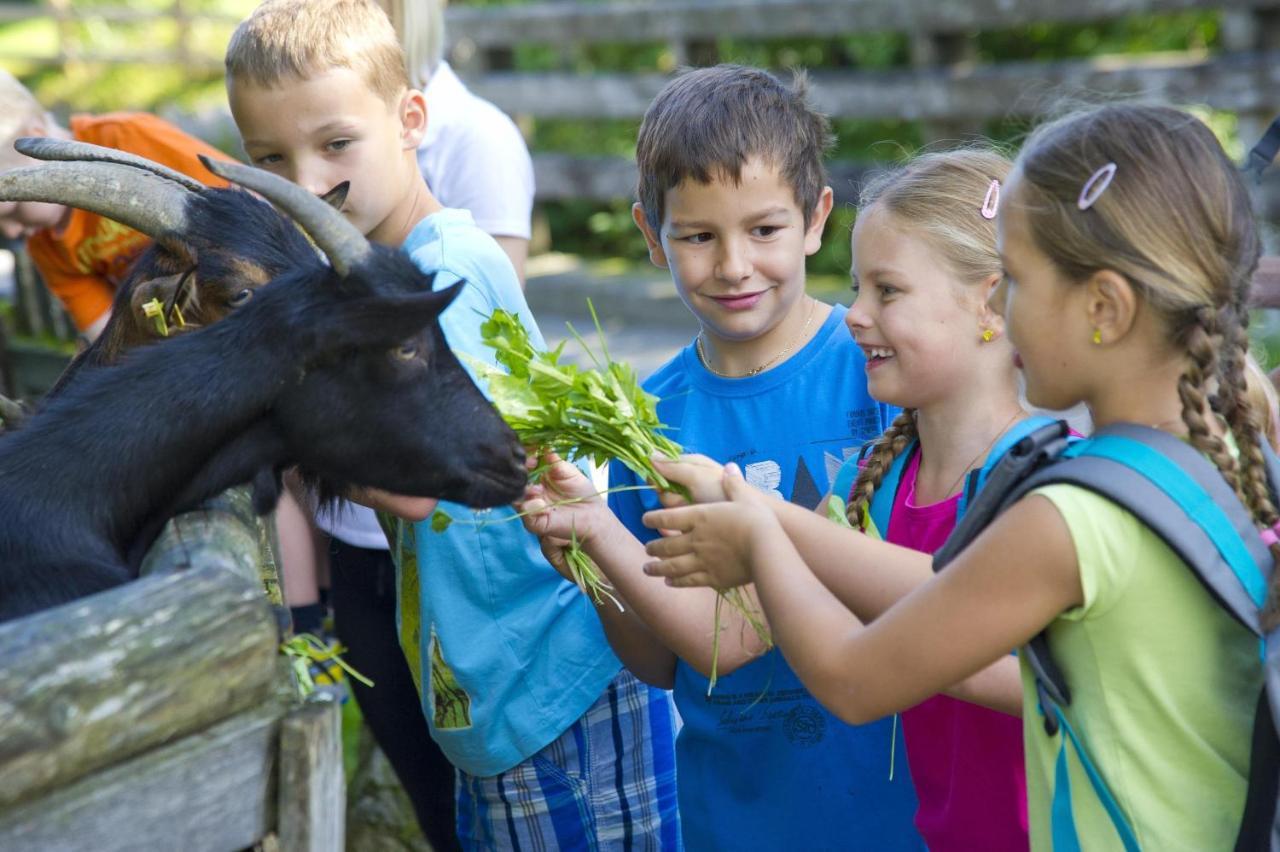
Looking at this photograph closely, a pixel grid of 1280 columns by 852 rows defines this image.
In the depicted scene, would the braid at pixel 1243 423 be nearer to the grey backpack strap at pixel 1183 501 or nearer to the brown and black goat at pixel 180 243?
the grey backpack strap at pixel 1183 501

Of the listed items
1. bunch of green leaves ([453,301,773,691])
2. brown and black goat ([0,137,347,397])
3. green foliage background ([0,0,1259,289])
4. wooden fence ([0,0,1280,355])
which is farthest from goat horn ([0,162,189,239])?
green foliage background ([0,0,1259,289])

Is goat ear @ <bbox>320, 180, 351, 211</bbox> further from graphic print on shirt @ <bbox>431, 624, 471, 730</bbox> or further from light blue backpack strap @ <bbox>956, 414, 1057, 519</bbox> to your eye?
light blue backpack strap @ <bbox>956, 414, 1057, 519</bbox>

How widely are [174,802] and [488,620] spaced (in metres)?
1.33

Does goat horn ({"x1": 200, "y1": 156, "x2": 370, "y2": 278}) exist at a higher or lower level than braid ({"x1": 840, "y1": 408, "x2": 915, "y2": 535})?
higher

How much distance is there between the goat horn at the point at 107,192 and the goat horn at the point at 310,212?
65 centimetres

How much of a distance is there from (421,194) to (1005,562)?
6.44 feet

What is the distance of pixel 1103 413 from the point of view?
189 centimetres

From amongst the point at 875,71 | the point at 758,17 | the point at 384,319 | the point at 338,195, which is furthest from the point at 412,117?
the point at 875,71

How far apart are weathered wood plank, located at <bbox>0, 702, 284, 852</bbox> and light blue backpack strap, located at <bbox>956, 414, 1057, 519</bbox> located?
1051 mm

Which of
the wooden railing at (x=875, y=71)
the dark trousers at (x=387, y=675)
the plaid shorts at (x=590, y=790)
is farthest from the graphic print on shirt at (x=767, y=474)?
the wooden railing at (x=875, y=71)

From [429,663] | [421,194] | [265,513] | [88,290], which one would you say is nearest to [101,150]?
[421,194]

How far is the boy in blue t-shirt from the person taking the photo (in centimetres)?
259

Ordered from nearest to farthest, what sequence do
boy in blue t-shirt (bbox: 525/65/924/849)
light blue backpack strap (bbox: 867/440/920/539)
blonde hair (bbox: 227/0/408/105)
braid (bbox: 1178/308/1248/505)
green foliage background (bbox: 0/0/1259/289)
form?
braid (bbox: 1178/308/1248/505), light blue backpack strap (bbox: 867/440/920/539), boy in blue t-shirt (bbox: 525/65/924/849), blonde hair (bbox: 227/0/408/105), green foliage background (bbox: 0/0/1259/289)

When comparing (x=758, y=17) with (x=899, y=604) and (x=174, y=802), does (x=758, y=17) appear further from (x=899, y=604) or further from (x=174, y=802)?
(x=174, y=802)
